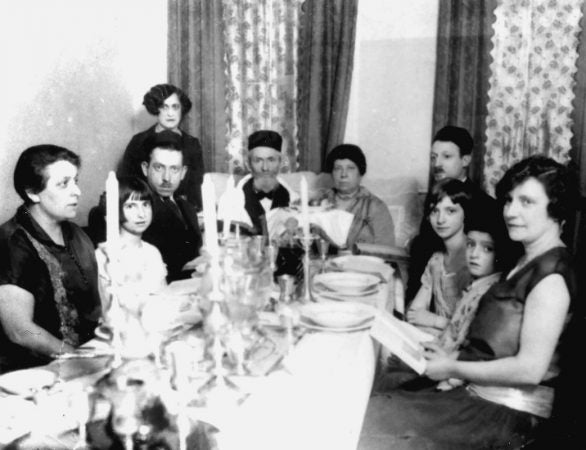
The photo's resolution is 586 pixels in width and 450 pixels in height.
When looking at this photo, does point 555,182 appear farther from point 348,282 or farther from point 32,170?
point 32,170

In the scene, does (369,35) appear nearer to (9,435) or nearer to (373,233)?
(373,233)

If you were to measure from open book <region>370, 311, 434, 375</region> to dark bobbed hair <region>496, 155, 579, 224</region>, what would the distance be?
0.46 metres

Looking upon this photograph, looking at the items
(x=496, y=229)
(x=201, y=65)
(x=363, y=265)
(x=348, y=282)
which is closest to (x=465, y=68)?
(x=201, y=65)

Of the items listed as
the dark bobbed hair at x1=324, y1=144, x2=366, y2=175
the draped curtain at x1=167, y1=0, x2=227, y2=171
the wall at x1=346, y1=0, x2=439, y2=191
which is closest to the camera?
the dark bobbed hair at x1=324, y1=144, x2=366, y2=175

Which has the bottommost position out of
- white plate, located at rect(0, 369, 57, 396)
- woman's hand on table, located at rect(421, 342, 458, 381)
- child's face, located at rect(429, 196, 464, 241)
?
woman's hand on table, located at rect(421, 342, 458, 381)

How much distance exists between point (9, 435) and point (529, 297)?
3.66ft

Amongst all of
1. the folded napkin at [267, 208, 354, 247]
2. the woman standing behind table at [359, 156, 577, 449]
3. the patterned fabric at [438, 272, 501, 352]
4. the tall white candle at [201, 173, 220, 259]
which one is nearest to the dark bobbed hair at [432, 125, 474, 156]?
the folded napkin at [267, 208, 354, 247]

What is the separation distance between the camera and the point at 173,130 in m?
3.57

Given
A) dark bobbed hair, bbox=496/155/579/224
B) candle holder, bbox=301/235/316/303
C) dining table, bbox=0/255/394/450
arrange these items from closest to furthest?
1. dining table, bbox=0/255/394/450
2. dark bobbed hair, bbox=496/155/579/224
3. candle holder, bbox=301/235/316/303

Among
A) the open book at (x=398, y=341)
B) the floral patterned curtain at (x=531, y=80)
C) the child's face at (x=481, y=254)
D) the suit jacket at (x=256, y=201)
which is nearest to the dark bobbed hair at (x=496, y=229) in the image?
the child's face at (x=481, y=254)

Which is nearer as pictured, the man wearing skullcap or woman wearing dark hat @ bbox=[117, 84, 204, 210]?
the man wearing skullcap

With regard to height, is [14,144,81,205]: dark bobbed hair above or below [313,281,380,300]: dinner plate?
above

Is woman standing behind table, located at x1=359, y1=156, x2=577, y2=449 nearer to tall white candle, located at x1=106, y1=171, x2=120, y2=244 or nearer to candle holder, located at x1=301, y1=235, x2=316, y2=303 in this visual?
candle holder, located at x1=301, y1=235, x2=316, y2=303

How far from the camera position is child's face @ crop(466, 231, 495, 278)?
1.89 metres
